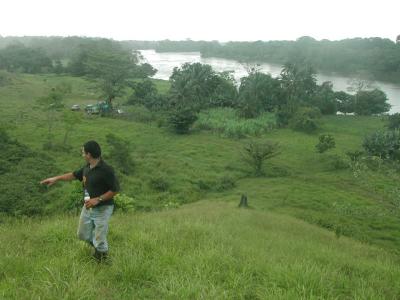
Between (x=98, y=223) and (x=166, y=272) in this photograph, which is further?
(x=98, y=223)

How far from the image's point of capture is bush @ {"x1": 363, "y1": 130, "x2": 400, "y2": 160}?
32.2 m

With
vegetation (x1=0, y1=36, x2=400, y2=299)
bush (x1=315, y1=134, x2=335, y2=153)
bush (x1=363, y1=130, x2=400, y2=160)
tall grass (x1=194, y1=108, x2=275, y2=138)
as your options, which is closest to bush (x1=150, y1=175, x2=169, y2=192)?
vegetation (x1=0, y1=36, x2=400, y2=299)

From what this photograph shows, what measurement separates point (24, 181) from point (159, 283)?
657 inches

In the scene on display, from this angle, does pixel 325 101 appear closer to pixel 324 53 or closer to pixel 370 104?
pixel 370 104

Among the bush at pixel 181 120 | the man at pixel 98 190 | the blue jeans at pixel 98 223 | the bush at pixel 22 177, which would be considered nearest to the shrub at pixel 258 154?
the bush at pixel 181 120

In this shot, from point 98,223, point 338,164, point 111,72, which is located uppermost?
point 98,223

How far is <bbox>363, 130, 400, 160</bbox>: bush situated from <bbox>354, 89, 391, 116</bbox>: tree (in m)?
18.4

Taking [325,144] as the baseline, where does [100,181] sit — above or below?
above

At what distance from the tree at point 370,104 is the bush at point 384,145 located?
725 inches

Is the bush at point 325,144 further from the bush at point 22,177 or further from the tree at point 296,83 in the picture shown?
the bush at point 22,177

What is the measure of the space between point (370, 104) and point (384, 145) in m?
20.8

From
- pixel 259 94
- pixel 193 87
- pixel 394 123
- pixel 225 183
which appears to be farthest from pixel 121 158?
pixel 394 123

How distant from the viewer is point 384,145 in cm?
3259

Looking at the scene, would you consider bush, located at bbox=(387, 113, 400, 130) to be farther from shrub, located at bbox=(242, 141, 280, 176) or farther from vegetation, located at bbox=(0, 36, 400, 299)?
shrub, located at bbox=(242, 141, 280, 176)
